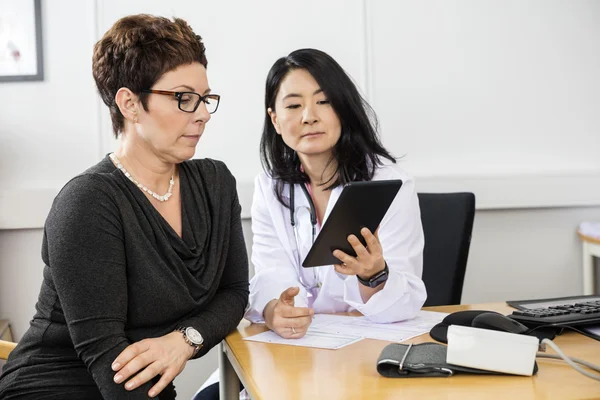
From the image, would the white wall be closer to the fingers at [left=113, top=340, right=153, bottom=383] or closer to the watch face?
the watch face

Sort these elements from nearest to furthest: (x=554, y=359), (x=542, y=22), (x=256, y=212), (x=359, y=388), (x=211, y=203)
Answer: (x=359, y=388) < (x=554, y=359) < (x=211, y=203) < (x=256, y=212) < (x=542, y=22)

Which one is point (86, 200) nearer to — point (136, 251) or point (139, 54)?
point (136, 251)

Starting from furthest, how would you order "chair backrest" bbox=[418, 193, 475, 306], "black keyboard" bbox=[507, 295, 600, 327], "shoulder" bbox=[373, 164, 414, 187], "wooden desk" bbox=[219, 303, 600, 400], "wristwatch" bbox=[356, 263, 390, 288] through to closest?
"chair backrest" bbox=[418, 193, 475, 306] < "shoulder" bbox=[373, 164, 414, 187] < "wristwatch" bbox=[356, 263, 390, 288] < "black keyboard" bbox=[507, 295, 600, 327] < "wooden desk" bbox=[219, 303, 600, 400]

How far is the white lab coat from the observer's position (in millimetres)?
1696

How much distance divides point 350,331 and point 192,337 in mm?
360

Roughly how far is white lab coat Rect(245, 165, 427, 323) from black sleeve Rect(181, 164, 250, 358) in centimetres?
7

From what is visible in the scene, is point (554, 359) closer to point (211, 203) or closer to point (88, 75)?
point (211, 203)

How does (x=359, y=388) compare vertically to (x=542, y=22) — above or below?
below

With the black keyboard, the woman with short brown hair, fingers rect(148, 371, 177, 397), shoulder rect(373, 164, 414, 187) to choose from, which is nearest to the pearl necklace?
the woman with short brown hair

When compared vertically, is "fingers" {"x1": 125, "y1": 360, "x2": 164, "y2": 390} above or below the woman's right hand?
below

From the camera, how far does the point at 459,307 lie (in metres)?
1.85

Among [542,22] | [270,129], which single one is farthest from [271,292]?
[542,22]

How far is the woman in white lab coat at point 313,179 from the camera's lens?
6.31ft

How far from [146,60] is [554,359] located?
107 cm
